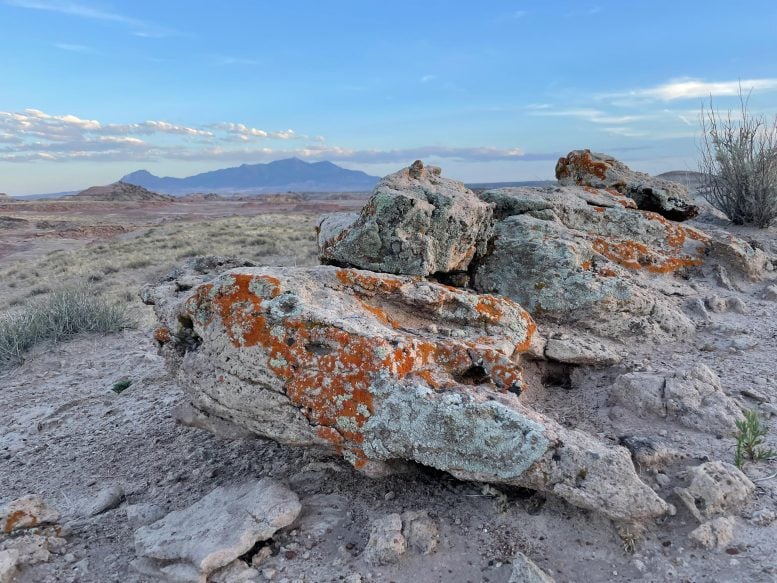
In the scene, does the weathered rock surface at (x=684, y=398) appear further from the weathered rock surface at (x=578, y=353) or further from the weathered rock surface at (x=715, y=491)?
the weathered rock surface at (x=715, y=491)

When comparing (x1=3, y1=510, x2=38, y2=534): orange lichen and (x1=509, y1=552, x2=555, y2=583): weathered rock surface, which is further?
(x1=3, y1=510, x2=38, y2=534): orange lichen

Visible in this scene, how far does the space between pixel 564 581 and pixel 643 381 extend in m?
1.93

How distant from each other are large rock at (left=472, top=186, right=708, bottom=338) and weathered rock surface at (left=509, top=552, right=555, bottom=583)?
2.96 metres

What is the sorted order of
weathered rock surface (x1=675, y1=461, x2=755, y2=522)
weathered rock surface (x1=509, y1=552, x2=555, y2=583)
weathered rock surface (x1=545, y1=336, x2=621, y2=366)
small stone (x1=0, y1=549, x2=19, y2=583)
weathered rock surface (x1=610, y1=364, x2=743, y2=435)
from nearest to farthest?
weathered rock surface (x1=509, y1=552, x2=555, y2=583) < weathered rock surface (x1=675, y1=461, x2=755, y2=522) < small stone (x1=0, y1=549, x2=19, y2=583) < weathered rock surface (x1=610, y1=364, x2=743, y2=435) < weathered rock surface (x1=545, y1=336, x2=621, y2=366)

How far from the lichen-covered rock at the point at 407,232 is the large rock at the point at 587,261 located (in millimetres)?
554

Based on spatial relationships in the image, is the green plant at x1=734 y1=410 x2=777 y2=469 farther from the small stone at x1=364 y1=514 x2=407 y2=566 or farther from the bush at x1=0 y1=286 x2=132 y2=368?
the bush at x1=0 y1=286 x2=132 y2=368

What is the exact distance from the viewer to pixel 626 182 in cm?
885

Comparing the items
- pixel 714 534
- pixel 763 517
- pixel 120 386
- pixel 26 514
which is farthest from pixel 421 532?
pixel 120 386

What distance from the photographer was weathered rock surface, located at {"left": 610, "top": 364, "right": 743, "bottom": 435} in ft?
12.9

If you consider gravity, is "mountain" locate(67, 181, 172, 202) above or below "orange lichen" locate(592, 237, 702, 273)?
above

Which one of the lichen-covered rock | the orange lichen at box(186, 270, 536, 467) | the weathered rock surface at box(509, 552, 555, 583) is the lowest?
the weathered rock surface at box(509, 552, 555, 583)

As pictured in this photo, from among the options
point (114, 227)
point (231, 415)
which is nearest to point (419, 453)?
point (231, 415)

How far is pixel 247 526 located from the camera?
10.8 feet

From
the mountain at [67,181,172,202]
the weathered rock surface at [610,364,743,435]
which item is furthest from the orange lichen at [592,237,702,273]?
the mountain at [67,181,172,202]
